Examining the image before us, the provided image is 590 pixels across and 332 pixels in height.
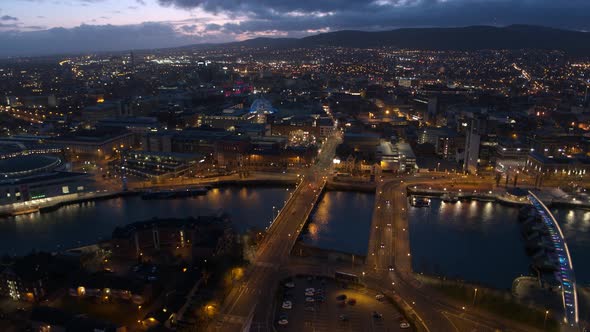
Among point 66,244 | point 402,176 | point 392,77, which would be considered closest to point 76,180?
point 66,244

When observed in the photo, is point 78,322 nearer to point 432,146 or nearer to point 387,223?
point 387,223

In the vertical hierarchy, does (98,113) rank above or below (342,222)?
above

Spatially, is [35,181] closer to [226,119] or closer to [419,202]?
[419,202]

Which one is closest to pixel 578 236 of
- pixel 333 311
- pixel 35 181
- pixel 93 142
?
pixel 333 311

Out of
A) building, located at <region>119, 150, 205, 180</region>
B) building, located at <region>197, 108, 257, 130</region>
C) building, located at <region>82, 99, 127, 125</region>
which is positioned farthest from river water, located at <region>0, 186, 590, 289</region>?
building, located at <region>82, 99, 127, 125</region>

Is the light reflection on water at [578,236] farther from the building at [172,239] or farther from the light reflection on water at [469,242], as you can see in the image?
the building at [172,239]

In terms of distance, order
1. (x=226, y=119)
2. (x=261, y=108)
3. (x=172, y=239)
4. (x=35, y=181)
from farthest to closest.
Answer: (x=261, y=108)
(x=226, y=119)
(x=35, y=181)
(x=172, y=239)

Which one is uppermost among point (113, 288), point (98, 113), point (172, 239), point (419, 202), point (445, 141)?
point (98, 113)
